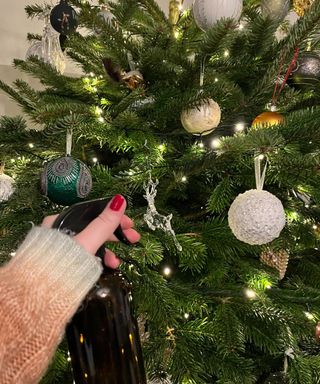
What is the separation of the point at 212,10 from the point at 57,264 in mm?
652

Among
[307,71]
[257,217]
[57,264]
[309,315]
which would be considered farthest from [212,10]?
[57,264]

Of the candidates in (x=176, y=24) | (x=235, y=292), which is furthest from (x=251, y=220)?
(x=176, y=24)

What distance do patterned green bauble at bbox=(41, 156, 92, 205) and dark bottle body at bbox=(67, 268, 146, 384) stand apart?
22 centimetres

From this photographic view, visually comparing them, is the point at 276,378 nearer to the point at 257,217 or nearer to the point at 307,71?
the point at 257,217

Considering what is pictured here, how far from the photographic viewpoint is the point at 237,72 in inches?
31.3

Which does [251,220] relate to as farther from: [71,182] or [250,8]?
[250,8]

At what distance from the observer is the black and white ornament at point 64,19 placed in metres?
0.97

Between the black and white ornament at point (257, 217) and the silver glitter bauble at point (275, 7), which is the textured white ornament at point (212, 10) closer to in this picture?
the silver glitter bauble at point (275, 7)

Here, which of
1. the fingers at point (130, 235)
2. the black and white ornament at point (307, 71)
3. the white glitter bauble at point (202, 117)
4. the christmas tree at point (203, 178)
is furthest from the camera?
the black and white ornament at point (307, 71)

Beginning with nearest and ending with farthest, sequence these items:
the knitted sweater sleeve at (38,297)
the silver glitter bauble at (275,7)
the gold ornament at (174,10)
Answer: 1. the knitted sweater sleeve at (38,297)
2. the silver glitter bauble at (275,7)
3. the gold ornament at (174,10)

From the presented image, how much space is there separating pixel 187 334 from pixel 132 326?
19 centimetres

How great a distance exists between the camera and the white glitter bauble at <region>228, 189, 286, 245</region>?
557 millimetres

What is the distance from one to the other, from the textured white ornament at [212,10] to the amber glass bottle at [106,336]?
58cm

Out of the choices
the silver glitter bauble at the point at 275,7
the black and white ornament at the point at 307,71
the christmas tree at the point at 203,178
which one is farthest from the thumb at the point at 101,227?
the silver glitter bauble at the point at 275,7
